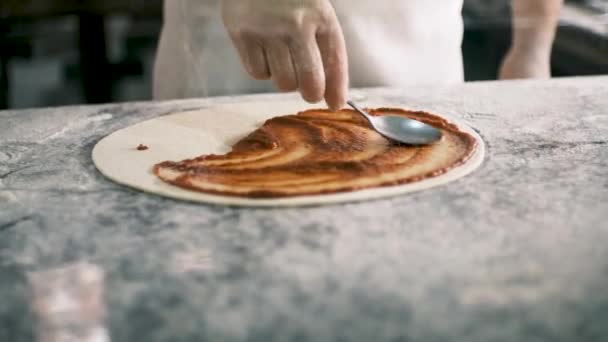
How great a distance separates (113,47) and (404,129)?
Result: 3933 millimetres

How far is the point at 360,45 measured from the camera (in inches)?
54.6

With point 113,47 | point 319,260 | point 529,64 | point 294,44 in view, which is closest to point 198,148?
point 294,44

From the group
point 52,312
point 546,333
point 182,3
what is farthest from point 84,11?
point 546,333

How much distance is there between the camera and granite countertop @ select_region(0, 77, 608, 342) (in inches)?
23.1

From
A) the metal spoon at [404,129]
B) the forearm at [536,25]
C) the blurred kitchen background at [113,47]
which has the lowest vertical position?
the blurred kitchen background at [113,47]

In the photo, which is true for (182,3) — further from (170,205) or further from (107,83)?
(107,83)

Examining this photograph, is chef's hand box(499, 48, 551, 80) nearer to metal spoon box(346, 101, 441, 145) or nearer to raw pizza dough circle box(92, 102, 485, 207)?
raw pizza dough circle box(92, 102, 485, 207)

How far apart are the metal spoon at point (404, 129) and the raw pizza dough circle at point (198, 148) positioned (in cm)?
7

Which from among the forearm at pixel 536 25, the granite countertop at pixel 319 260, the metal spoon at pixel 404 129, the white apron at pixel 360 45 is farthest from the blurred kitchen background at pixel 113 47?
the granite countertop at pixel 319 260

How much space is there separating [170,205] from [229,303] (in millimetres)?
252

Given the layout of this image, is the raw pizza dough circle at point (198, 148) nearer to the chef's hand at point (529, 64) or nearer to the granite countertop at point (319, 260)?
the granite countertop at point (319, 260)

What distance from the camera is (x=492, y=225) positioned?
29.7 inches

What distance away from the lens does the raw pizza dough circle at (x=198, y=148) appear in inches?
32.7

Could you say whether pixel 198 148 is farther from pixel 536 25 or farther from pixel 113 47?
pixel 113 47
